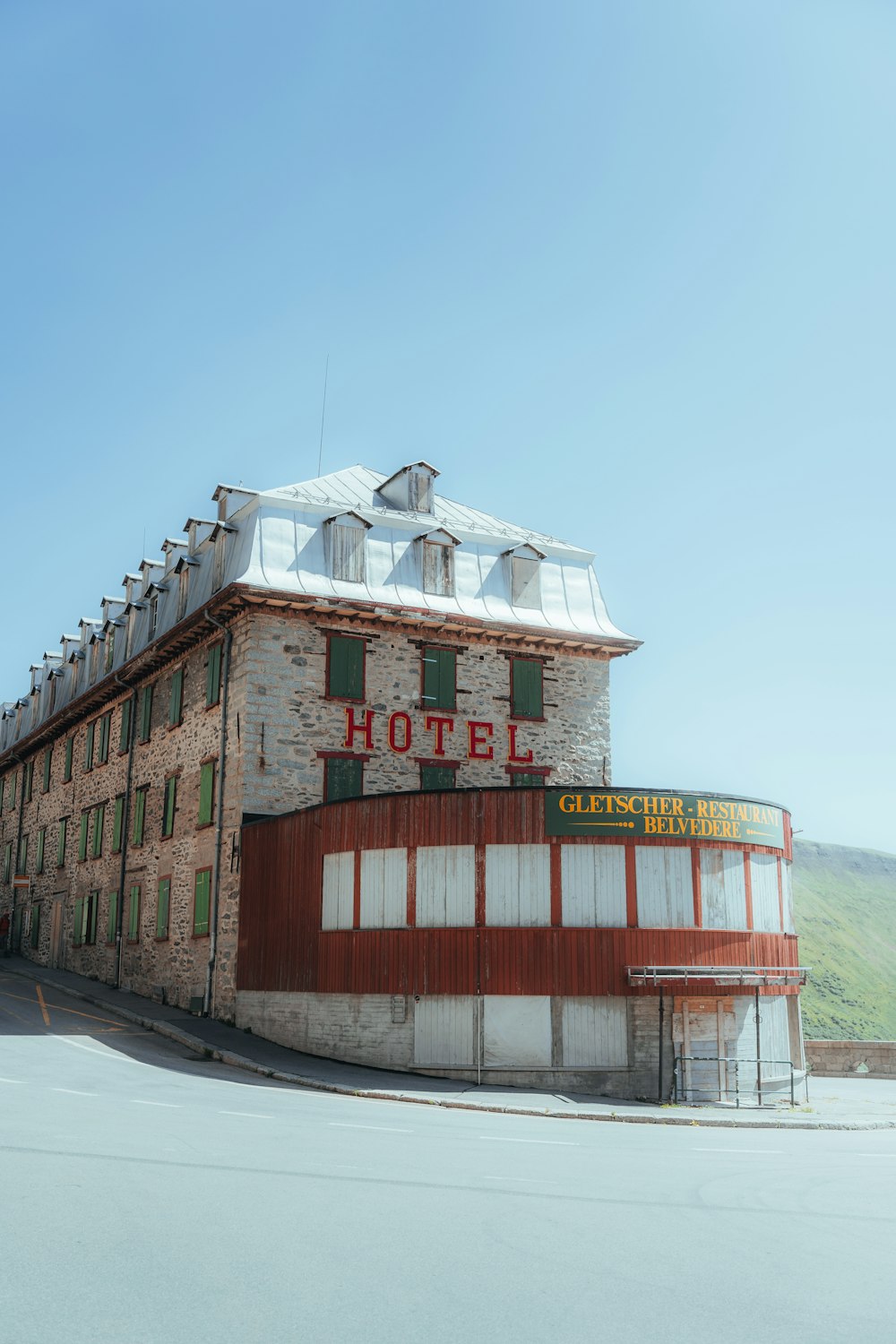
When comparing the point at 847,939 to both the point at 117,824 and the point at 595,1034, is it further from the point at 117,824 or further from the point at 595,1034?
the point at 595,1034

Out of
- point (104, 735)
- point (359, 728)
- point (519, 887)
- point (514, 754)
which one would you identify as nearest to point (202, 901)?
point (359, 728)

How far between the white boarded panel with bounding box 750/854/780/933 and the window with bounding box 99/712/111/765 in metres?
20.0

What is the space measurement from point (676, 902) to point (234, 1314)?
52.2ft

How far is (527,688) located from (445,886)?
9143 mm

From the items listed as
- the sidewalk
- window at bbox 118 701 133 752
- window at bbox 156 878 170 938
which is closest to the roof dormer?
window at bbox 118 701 133 752

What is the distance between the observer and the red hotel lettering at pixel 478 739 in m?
28.7

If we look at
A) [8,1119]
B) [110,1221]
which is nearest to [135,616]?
[8,1119]

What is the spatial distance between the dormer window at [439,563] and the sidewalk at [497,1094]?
1090 centimetres

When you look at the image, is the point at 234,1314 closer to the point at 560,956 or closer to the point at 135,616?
the point at 560,956

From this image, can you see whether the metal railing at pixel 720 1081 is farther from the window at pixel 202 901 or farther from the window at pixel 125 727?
the window at pixel 125 727

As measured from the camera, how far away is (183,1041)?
907 inches

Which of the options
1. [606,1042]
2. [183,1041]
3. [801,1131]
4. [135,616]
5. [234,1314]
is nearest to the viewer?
[234,1314]

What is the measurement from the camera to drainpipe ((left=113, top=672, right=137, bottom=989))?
32.0m

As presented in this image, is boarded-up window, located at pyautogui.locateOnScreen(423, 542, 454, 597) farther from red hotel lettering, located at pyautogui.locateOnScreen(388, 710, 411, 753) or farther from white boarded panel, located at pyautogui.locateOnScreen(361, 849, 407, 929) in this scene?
white boarded panel, located at pyautogui.locateOnScreen(361, 849, 407, 929)
